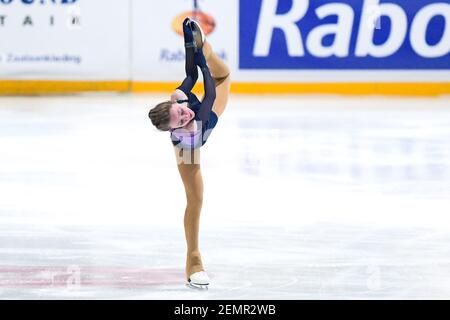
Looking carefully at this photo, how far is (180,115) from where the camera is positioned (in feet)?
13.5

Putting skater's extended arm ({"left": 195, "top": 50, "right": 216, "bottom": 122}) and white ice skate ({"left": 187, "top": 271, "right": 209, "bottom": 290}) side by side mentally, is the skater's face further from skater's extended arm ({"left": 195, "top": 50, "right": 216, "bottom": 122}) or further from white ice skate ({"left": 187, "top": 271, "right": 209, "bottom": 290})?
white ice skate ({"left": 187, "top": 271, "right": 209, "bottom": 290})

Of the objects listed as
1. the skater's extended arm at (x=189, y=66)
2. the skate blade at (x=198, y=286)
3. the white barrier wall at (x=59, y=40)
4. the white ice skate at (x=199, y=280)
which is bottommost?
the white barrier wall at (x=59, y=40)

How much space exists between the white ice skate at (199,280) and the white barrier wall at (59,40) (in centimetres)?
919

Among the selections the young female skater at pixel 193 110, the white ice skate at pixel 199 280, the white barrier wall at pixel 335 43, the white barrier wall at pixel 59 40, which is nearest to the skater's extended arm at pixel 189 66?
Result: the young female skater at pixel 193 110

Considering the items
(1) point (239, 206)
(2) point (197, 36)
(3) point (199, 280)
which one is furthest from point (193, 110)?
(1) point (239, 206)

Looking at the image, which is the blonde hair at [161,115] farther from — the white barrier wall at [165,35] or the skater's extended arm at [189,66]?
the white barrier wall at [165,35]

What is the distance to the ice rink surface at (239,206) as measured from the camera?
4996 mm

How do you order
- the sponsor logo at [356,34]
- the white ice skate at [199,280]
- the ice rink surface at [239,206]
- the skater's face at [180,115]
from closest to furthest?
the skater's face at [180,115], the white ice skate at [199,280], the ice rink surface at [239,206], the sponsor logo at [356,34]

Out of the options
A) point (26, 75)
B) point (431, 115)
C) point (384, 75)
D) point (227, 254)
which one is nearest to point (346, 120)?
point (431, 115)

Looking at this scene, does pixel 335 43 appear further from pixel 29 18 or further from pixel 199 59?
pixel 199 59

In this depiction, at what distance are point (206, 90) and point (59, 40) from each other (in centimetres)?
966

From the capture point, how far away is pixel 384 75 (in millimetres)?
13602

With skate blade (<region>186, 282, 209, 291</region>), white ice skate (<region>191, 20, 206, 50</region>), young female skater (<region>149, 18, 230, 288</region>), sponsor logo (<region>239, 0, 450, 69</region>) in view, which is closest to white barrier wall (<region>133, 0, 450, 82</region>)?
sponsor logo (<region>239, 0, 450, 69</region>)

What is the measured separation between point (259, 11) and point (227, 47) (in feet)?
1.80
